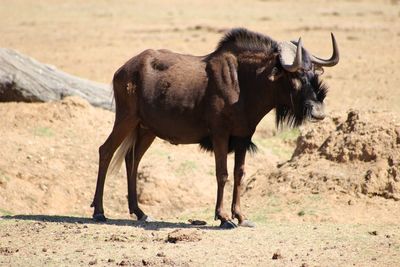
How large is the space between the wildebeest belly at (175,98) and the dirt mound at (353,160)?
6.04 ft

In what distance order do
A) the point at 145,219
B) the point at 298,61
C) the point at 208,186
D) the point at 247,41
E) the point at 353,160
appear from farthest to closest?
the point at 208,186
the point at 353,160
the point at 145,219
the point at 247,41
the point at 298,61

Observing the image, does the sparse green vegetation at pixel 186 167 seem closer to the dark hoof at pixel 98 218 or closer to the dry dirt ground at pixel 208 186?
the dry dirt ground at pixel 208 186

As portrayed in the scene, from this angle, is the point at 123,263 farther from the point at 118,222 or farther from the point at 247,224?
the point at 118,222

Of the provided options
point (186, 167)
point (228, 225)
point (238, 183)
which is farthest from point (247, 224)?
point (186, 167)

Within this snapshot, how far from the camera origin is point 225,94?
443 inches

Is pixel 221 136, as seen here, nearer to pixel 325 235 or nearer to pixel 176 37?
pixel 325 235

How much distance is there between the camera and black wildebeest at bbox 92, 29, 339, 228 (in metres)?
11.1

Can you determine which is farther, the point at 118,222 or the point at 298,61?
the point at 118,222

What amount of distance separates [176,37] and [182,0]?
8701 millimetres

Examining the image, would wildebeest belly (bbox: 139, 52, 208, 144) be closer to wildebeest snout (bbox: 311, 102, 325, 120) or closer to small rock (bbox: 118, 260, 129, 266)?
wildebeest snout (bbox: 311, 102, 325, 120)

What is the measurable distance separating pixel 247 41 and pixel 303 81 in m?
0.85

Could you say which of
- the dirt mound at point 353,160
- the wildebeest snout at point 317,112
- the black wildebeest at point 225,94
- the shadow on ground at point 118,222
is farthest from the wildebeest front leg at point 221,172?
the dirt mound at point 353,160

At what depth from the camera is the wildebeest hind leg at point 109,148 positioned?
38.9 feet

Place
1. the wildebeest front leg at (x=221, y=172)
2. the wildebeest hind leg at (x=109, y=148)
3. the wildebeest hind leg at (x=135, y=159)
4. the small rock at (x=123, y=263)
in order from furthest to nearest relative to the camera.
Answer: the wildebeest hind leg at (x=135, y=159), the wildebeest hind leg at (x=109, y=148), the wildebeest front leg at (x=221, y=172), the small rock at (x=123, y=263)
